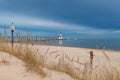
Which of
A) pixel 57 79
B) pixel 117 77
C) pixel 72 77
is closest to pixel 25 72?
pixel 57 79

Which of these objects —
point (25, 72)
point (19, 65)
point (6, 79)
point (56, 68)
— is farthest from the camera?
point (56, 68)

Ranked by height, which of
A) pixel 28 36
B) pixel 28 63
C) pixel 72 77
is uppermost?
pixel 28 36

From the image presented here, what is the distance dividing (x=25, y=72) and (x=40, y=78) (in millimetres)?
300

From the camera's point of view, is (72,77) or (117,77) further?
(72,77)

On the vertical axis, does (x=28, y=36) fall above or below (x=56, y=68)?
above

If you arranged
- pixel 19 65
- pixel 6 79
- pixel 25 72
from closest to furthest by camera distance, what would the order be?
pixel 6 79 → pixel 25 72 → pixel 19 65

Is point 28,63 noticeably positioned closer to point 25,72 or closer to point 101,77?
point 25,72

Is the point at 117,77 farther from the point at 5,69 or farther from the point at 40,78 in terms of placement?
the point at 5,69

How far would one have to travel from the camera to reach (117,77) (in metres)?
3.66

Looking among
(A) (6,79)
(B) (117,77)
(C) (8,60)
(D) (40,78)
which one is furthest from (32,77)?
(B) (117,77)

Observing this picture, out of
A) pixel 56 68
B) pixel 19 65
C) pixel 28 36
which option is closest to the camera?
pixel 19 65

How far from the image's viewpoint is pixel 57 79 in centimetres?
389

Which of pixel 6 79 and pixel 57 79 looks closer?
pixel 6 79

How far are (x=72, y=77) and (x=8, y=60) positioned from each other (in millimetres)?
1248
